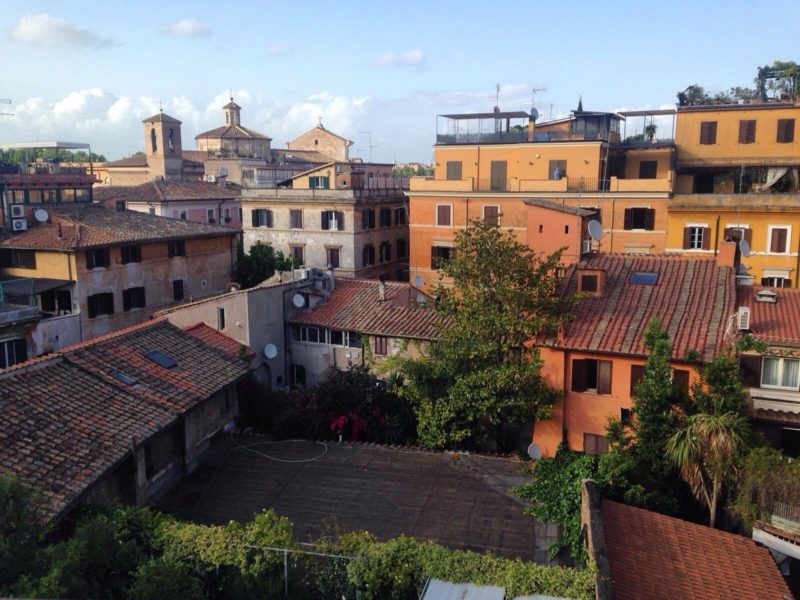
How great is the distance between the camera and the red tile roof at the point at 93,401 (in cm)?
1403

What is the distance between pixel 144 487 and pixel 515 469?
9771mm

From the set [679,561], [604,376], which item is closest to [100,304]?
[604,376]

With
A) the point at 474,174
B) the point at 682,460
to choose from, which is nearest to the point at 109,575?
the point at 682,460

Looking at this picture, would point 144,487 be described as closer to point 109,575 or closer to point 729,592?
point 109,575

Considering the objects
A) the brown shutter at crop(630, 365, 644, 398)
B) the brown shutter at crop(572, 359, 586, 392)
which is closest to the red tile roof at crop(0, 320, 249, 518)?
the brown shutter at crop(572, 359, 586, 392)

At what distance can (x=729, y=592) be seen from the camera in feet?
46.1

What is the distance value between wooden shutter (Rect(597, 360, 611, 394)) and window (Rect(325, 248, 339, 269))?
28610 millimetres

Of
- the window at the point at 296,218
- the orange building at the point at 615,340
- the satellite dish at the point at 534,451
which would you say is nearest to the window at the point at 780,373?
the orange building at the point at 615,340

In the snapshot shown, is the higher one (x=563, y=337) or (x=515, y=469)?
(x=563, y=337)

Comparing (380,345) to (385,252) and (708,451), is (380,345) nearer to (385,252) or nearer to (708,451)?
(708,451)

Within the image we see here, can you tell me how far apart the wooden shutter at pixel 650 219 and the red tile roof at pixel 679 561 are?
2588 cm

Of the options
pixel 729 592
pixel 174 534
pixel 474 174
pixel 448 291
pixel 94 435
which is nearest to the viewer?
pixel 174 534

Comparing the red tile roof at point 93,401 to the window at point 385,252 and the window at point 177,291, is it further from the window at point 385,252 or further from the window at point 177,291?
the window at point 385,252

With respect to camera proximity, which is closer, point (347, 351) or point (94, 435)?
point (94, 435)
